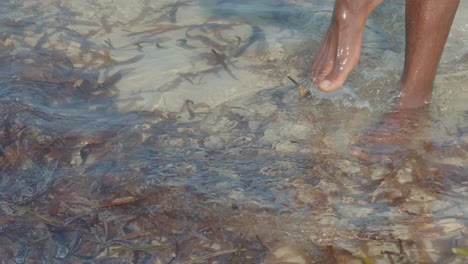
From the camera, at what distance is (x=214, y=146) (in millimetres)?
3611

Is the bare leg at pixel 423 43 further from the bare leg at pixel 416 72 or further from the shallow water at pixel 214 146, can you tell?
the shallow water at pixel 214 146

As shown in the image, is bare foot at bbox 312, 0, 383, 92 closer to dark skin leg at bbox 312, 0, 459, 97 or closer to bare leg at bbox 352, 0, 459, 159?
dark skin leg at bbox 312, 0, 459, 97

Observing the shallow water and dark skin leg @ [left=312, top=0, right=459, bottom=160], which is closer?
the shallow water

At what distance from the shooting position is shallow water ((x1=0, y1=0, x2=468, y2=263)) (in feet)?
9.73

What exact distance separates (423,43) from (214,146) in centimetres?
105

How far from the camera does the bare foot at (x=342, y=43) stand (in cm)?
345

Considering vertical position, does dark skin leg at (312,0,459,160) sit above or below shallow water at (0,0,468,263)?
above

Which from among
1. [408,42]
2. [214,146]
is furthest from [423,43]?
[214,146]

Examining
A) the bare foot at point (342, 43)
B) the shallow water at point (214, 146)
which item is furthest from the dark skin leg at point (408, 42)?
the shallow water at point (214, 146)

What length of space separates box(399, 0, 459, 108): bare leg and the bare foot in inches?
7.7

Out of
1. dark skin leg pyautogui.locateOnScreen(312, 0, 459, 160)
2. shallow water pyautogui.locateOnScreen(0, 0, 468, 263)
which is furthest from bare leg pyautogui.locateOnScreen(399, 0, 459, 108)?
shallow water pyautogui.locateOnScreen(0, 0, 468, 263)

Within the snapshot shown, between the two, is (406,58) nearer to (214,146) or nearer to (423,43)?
(423,43)

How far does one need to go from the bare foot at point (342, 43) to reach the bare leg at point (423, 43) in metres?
0.20

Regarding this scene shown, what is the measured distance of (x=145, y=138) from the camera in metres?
3.69
